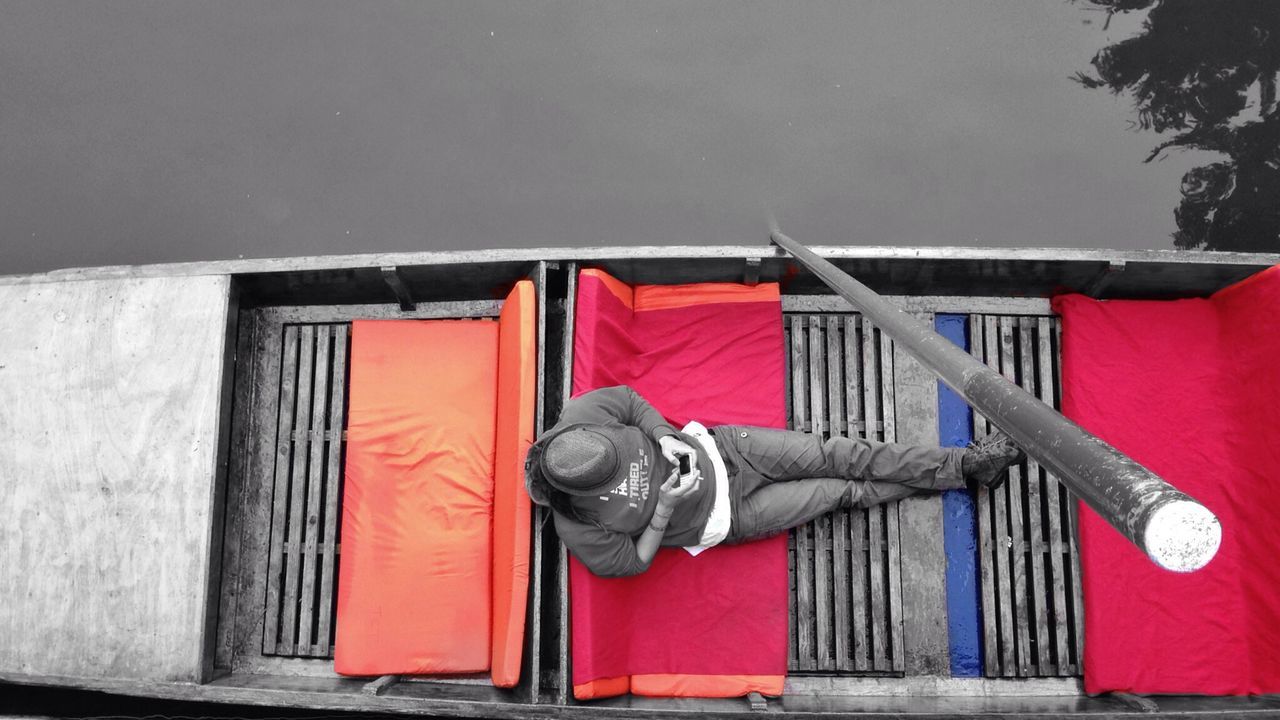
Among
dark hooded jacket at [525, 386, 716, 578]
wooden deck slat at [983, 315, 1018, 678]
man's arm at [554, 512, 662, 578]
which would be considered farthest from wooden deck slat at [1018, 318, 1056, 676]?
man's arm at [554, 512, 662, 578]

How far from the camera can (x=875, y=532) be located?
437cm

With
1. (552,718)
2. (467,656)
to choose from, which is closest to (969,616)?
(552,718)

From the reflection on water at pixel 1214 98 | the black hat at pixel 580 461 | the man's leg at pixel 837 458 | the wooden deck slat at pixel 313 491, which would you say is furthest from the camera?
the reflection on water at pixel 1214 98

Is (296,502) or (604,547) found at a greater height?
(296,502)

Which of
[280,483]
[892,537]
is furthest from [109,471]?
[892,537]

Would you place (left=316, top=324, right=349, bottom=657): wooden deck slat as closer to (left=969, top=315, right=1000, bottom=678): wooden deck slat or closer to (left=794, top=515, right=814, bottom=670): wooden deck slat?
(left=794, top=515, right=814, bottom=670): wooden deck slat

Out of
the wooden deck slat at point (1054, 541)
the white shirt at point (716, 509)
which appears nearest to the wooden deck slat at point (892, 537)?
the wooden deck slat at point (1054, 541)

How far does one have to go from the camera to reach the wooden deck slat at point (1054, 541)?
4.24m

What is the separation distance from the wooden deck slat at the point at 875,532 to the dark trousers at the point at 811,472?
0.90 ft

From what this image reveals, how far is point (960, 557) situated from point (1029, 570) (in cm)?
38

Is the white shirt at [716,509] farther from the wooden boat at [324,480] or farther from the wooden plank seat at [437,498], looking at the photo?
the wooden plank seat at [437,498]

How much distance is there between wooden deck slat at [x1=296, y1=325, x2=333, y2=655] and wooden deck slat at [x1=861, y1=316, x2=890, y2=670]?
2949 millimetres

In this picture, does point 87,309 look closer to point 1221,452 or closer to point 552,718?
point 552,718

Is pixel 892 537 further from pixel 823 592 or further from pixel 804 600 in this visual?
pixel 804 600
